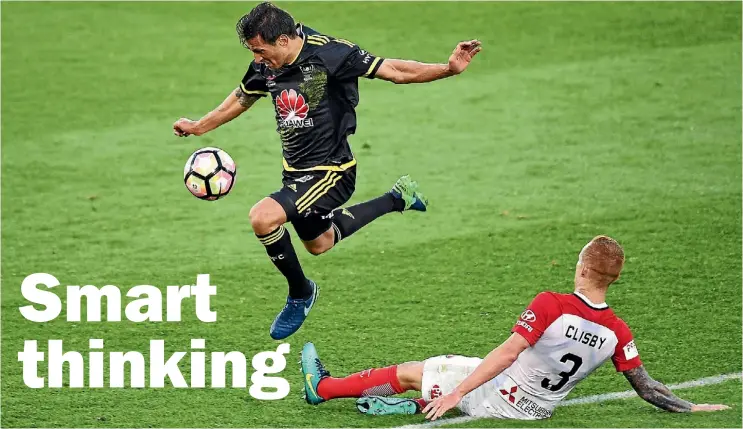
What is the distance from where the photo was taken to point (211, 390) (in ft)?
25.0

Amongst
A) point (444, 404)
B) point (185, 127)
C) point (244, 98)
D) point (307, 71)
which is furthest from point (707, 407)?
point (185, 127)

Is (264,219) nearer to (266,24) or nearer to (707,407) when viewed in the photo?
(266,24)

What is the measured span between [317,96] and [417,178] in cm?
430

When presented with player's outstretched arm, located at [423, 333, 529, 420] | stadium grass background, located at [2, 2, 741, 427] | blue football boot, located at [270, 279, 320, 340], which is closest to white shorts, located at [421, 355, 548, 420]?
stadium grass background, located at [2, 2, 741, 427]

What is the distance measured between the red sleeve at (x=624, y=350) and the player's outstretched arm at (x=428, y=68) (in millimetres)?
1746

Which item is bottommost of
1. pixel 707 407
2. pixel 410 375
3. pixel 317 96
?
pixel 707 407

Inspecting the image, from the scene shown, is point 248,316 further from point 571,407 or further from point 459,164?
point 459,164

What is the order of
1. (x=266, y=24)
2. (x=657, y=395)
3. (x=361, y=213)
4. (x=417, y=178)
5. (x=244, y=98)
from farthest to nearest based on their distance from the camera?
(x=417, y=178), (x=361, y=213), (x=244, y=98), (x=266, y=24), (x=657, y=395)

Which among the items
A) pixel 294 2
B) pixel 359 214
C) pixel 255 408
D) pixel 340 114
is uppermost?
pixel 294 2

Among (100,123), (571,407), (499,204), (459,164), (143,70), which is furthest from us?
(143,70)

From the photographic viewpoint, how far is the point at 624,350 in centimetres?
656

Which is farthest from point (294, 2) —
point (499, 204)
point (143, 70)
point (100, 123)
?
point (499, 204)

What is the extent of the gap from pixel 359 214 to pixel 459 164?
13.0ft

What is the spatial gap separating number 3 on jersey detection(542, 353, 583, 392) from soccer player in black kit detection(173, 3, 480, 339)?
1.81 m
